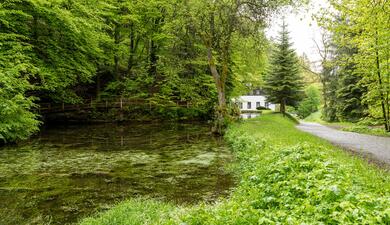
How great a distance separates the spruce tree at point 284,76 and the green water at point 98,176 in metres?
20.6

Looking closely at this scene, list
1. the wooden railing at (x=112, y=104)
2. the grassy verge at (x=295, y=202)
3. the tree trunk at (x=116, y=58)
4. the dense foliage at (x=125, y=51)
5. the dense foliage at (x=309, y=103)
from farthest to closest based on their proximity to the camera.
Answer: the dense foliage at (x=309, y=103), the tree trunk at (x=116, y=58), the wooden railing at (x=112, y=104), the dense foliage at (x=125, y=51), the grassy verge at (x=295, y=202)

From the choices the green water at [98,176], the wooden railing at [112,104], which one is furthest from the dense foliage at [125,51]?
the green water at [98,176]

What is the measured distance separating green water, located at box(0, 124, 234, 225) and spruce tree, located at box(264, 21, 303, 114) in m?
20.6

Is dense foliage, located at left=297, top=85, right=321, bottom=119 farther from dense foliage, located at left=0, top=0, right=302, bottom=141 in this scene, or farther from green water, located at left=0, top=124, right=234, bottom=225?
green water, located at left=0, top=124, right=234, bottom=225

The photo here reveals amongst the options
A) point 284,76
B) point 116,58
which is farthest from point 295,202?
point 284,76

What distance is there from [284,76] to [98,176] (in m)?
29.1

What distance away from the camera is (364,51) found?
19938 mm

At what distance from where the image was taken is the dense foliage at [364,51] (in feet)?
45.2

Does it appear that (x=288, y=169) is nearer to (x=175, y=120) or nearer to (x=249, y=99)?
(x=175, y=120)

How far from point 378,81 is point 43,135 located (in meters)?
21.2

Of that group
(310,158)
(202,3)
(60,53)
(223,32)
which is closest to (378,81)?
(223,32)

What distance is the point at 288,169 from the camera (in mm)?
6805

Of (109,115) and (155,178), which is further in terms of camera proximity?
(109,115)

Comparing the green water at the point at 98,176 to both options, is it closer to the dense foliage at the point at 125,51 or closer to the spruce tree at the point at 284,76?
the dense foliage at the point at 125,51
